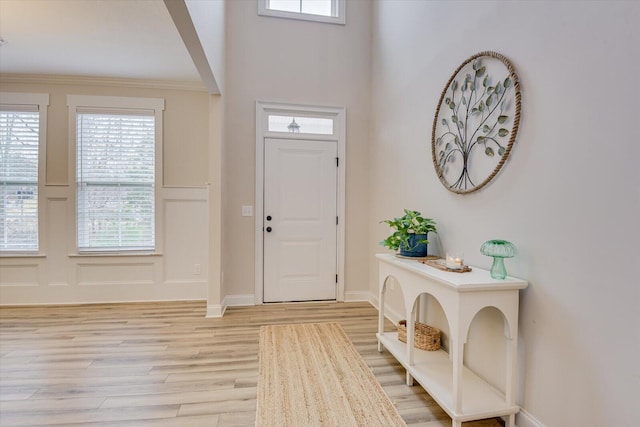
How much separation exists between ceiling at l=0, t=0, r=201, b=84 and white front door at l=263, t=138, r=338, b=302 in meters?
1.39

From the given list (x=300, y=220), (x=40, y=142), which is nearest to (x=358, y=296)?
(x=300, y=220)

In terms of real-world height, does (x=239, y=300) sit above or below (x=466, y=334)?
below

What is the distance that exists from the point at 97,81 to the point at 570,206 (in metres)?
4.58

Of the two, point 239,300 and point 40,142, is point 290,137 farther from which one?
point 40,142

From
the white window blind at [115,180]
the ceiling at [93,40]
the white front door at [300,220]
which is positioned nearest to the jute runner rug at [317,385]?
the white front door at [300,220]

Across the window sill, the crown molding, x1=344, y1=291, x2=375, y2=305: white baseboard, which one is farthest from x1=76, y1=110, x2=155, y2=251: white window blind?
x1=344, y1=291, x2=375, y2=305: white baseboard

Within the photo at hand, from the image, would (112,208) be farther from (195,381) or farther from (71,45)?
(195,381)

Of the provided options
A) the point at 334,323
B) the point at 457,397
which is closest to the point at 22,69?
the point at 334,323

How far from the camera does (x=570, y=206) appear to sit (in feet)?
4.40

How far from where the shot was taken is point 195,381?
6.64 feet

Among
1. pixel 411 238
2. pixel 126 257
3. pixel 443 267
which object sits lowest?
pixel 126 257

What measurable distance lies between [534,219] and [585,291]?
383 mm

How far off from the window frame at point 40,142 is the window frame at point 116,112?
28cm

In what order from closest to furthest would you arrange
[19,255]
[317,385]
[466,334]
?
[466,334], [317,385], [19,255]
